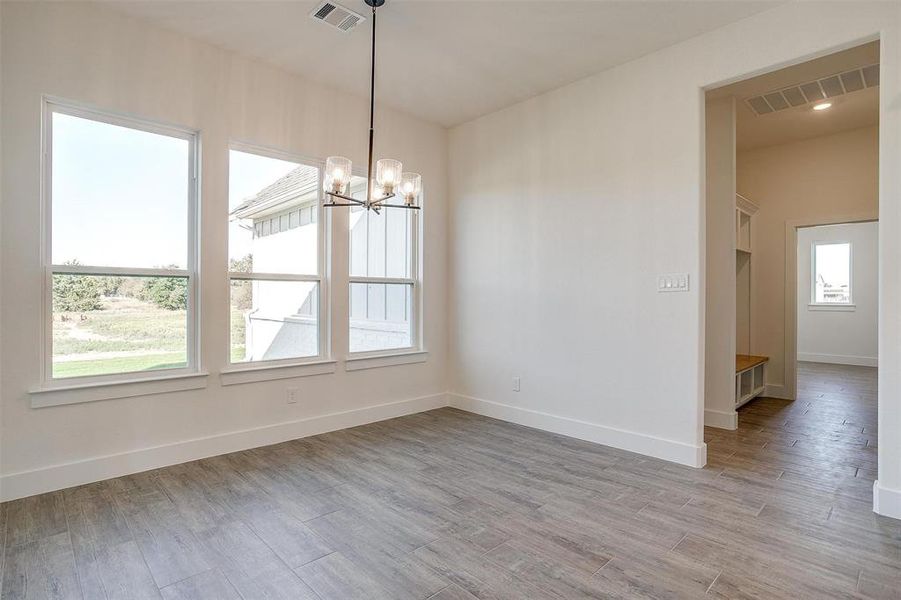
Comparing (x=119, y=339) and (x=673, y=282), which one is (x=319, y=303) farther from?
(x=673, y=282)

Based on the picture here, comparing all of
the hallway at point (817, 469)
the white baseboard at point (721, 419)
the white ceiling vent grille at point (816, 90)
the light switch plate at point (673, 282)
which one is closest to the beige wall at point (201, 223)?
the light switch plate at point (673, 282)

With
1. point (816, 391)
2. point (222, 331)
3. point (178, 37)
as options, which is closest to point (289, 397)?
point (222, 331)

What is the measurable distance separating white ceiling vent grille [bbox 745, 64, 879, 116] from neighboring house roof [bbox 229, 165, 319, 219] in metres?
4.20

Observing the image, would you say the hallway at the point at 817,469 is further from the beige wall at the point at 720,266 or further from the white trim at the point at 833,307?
the white trim at the point at 833,307

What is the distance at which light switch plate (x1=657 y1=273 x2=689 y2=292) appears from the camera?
3.38 m

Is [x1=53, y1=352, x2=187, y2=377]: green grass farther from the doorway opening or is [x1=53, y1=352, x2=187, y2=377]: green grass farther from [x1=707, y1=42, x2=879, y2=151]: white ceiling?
[x1=707, y1=42, x2=879, y2=151]: white ceiling

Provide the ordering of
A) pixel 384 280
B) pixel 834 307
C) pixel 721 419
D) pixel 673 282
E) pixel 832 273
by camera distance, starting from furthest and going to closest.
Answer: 1. pixel 832 273
2. pixel 834 307
3. pixel 384 280
4. pixel 721 419
5. pixel 673 282

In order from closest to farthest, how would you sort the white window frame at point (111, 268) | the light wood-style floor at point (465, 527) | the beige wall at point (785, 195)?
1. the light wood-style floor at point (465, 527)
2. the white window frame at point (111, 268)
3. the beige wall at point (785, 195)

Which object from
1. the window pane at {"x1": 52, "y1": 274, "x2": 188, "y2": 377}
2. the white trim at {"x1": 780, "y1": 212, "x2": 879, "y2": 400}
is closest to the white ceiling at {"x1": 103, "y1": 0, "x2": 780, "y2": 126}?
the window pane at {"x1": 52, "y1": 274, "x2": 188, "y2": 377}

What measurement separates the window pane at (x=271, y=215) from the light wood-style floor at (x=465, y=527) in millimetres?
1554

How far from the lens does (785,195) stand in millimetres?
5656

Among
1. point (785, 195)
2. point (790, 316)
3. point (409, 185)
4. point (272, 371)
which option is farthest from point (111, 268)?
point (785, 195)

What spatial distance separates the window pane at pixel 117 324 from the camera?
2.96 metres

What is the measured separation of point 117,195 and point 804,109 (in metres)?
6.22
